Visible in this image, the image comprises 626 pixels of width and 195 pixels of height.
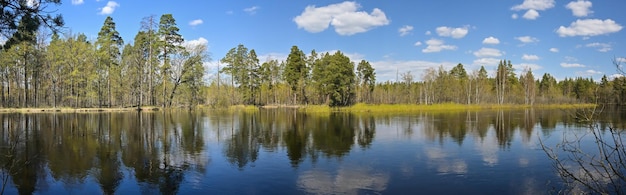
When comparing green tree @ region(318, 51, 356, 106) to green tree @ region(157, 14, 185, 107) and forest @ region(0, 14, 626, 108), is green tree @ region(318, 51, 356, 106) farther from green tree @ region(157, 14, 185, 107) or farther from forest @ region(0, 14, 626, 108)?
green tree @ region(157, 14, 185, 107)

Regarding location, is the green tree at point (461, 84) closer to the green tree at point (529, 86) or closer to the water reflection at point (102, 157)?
the green tree at point (529, 86)

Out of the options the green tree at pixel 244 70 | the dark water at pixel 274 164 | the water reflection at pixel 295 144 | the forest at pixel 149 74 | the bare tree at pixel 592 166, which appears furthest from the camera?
the green tree at pixel 244 70

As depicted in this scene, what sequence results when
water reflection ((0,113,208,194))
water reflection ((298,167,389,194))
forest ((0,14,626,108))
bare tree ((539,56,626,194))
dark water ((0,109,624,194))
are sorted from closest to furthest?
bare tree ((539,56,626,194)) → water reflection ((298,167,389,194)) → dark water ((0,109,624,194)) → water reflection ((0,113,208,194)) → forest ((0,14,626,108))

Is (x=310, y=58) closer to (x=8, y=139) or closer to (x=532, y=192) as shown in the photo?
(x=8, y=139)

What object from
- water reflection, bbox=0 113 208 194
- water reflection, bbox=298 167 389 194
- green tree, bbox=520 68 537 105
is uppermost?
green tree, bbox=520 68 537 105

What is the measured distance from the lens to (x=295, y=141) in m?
21.4

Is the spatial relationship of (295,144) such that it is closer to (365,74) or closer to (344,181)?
(344,181)

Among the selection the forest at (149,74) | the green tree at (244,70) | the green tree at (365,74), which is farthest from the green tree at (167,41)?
the green tree at (365,74)

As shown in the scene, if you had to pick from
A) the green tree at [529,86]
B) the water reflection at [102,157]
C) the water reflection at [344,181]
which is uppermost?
the green tree at [529,86]

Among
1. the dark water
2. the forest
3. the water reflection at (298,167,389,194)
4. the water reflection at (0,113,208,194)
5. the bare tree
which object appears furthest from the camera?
the forest

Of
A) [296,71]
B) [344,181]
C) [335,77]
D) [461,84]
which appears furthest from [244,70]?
[344,181]

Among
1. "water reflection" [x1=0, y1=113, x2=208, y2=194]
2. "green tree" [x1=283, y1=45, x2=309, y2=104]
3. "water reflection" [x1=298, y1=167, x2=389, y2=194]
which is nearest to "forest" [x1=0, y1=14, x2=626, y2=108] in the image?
"green tree" [x1=283, y1=45, x2=309, y2=104]

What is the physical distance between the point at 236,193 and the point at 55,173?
21.9ft

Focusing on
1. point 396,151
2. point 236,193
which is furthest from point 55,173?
point 396,151
